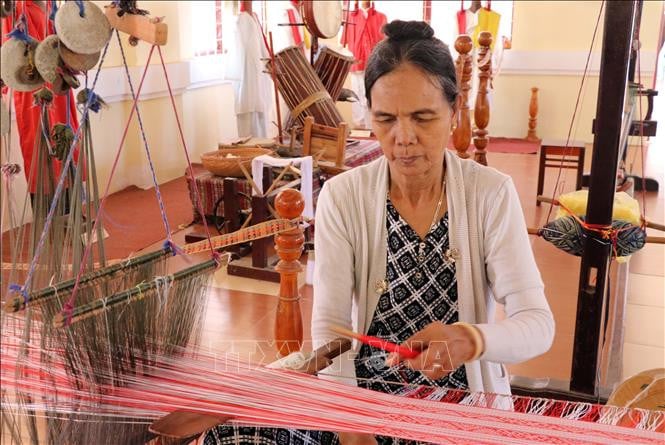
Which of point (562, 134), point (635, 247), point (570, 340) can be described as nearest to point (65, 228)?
point (635, 247)

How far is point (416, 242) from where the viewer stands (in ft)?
5.47

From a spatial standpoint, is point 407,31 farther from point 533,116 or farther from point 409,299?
point 533,116

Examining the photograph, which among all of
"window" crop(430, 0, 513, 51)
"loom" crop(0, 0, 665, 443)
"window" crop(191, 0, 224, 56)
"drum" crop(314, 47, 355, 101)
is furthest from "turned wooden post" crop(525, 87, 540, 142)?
"loom" crop(0, 0, 665, 443)

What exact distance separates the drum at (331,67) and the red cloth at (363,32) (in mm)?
2693

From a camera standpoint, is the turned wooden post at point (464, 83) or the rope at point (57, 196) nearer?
the rope at point (57, 196)

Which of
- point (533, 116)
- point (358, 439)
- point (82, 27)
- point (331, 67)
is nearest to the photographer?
point (82, 27)

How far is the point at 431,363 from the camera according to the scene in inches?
51.2

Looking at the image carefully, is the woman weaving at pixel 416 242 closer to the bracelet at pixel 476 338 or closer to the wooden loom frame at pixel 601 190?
the bracelet at pixel 476 338

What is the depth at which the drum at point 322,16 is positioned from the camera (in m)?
5.36

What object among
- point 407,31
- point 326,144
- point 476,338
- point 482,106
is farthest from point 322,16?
point 476,338

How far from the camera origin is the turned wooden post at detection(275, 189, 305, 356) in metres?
2.12

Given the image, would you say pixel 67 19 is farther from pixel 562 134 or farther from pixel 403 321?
pixel 562 134

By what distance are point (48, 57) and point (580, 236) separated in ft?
4.87

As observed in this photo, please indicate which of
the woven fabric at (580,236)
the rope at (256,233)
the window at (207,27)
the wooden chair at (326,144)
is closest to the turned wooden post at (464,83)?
the wooden chair at (326,144)
